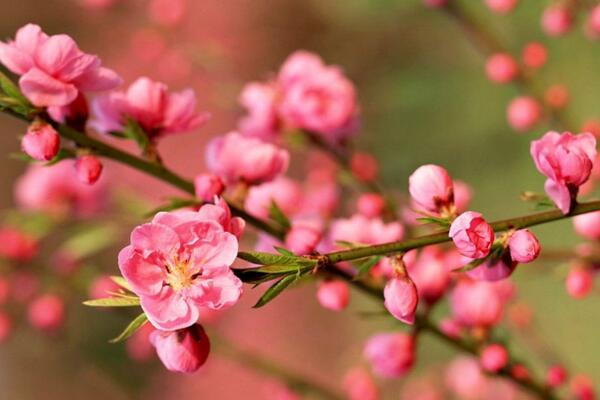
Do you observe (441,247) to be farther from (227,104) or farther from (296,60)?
(227,104)

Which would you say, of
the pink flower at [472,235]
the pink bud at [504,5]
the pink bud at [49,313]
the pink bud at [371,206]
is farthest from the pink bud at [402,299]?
the pink bud at [49,313]

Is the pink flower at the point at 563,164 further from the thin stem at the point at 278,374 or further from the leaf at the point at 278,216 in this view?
the thin stem at the point at 278,374

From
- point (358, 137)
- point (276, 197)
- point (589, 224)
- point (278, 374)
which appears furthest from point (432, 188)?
point (358, 137)

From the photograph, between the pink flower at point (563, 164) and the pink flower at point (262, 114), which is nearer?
the pink flower at point (563, 164)

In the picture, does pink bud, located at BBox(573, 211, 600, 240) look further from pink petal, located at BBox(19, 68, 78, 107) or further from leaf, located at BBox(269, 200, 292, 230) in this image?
pink petal, located at BBox(19, 68, 78, 107)

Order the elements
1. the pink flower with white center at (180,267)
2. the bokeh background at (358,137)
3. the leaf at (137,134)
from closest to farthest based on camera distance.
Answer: the pink flower with white center at (180,267) → the leaf at (137,134) → the bokeh background at (358,137)

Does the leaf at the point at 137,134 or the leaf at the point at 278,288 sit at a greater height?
the leaf at the point at 278,288

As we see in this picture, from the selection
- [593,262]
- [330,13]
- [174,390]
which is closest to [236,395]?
[174,390]

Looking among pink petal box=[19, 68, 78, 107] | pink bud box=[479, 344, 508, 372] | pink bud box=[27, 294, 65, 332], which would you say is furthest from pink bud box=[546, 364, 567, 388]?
pink bud box=[27, 294, 65, 332]
